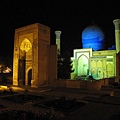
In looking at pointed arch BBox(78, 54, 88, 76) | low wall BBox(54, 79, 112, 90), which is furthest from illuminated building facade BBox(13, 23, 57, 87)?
pointed arch BBox(78, 54, 88, 76)

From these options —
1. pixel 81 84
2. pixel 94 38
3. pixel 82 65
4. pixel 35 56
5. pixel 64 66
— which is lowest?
pixel 81 84

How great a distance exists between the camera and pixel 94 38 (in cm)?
2969

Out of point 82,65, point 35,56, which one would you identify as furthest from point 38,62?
point 82,65

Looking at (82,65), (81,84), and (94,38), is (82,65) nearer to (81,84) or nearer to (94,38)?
(94,38)

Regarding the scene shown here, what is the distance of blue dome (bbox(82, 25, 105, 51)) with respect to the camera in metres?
29.6

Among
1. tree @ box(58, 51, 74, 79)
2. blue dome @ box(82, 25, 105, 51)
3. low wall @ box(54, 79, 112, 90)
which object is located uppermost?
blue dome @ box(82, 25, 105, 51)

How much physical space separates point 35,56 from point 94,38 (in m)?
16.1

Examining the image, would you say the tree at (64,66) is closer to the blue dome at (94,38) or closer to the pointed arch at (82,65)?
the pointed arch at (82,65)

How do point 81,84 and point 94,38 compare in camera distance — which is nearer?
point 81,84

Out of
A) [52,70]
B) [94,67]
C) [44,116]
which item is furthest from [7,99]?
[94,67]

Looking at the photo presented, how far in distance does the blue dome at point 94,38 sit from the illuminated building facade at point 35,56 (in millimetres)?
13730

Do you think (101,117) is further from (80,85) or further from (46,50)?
(46,50)

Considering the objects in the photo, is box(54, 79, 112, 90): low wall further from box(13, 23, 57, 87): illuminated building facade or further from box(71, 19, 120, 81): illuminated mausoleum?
box(71, 19, 120, 81): illuminated mausoleum

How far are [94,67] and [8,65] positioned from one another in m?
15.8
